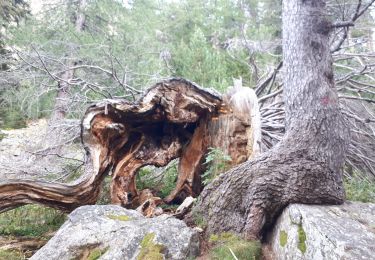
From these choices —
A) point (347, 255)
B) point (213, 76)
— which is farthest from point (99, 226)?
point (213, 76)

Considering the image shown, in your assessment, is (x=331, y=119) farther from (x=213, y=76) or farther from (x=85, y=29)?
(x=85, y=29)

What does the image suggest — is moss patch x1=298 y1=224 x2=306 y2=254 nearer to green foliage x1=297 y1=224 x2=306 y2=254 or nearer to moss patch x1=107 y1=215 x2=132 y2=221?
green foliage x1=297 y1=224 x2=306 y2=254

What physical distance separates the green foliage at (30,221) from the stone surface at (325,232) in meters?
2.89

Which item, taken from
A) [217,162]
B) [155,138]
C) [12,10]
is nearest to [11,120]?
[12,10]

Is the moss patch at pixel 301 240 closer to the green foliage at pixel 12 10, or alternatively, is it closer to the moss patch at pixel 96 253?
the moss patch at pixel 96 253

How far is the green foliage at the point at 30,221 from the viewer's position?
4.11m

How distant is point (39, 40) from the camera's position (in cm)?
790

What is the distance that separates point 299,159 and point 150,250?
1650 millimetres

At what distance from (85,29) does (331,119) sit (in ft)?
29.0

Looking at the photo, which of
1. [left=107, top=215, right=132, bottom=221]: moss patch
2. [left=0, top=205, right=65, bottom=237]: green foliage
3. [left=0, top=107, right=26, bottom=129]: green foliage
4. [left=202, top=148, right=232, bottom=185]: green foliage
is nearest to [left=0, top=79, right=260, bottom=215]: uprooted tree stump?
[left=202, top=148, right=232, bottom=185]: green foliage

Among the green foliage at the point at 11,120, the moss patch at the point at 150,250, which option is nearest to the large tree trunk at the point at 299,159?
the moss patch at the point at 150,250

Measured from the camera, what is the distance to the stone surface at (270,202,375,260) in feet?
7.61

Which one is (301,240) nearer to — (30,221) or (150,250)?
(150,250)

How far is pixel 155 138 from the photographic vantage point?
454 cm
